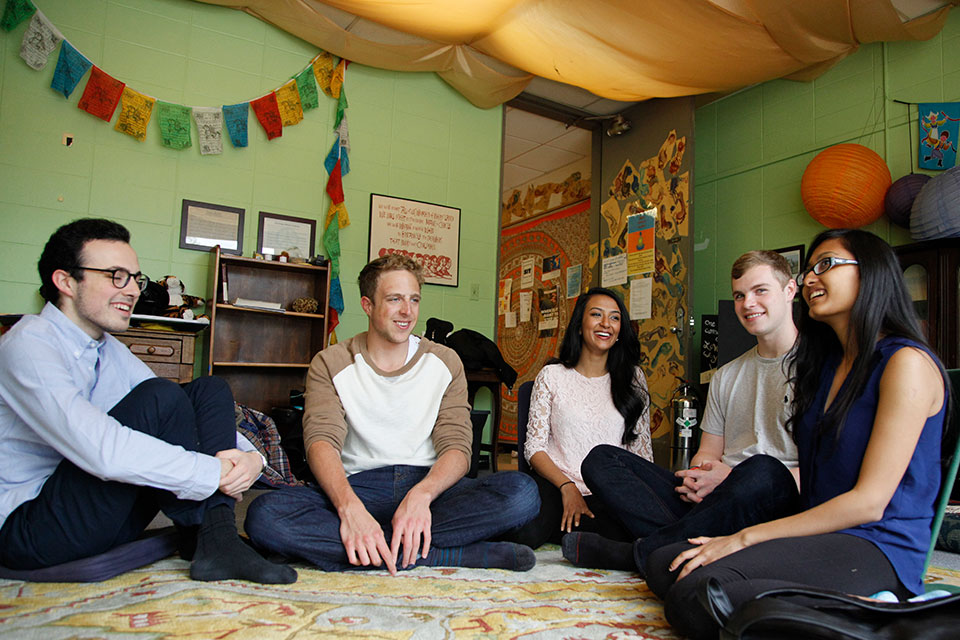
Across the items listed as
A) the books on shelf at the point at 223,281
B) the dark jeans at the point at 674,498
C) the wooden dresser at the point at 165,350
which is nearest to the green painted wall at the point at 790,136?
the dark jeans at the point at 674,498

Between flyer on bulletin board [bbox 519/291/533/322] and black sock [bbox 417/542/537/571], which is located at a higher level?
flyer on bulletin board [bbox 519/291/533/322]

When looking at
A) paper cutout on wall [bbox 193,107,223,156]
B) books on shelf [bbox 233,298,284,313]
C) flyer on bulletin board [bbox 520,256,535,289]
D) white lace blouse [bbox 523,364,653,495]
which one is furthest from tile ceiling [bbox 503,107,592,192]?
white lace blouse [bbox 523,364,653,495]

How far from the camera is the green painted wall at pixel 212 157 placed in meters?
3.52

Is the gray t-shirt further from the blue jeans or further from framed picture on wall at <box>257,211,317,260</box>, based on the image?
framed picture on wall at <box>257,211,317,260</box>

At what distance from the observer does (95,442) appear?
1.40 metres

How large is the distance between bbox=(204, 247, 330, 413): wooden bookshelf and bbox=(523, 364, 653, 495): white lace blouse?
205 centimetres

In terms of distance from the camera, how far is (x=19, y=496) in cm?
152

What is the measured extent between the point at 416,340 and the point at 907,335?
1.35 meters

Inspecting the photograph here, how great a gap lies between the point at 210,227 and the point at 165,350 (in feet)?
3.07

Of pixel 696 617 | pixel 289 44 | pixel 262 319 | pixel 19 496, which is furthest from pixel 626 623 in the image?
pixel 289 44

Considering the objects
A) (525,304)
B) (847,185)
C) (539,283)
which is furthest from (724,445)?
(525,304)

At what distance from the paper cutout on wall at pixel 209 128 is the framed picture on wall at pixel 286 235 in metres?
0.47

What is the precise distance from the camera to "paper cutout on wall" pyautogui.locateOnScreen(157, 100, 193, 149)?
3828 mm

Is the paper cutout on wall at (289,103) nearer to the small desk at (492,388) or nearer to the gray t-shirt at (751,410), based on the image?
the small desk at (492,388)
